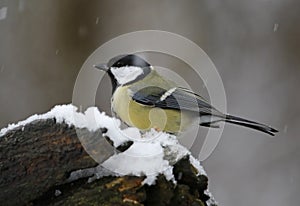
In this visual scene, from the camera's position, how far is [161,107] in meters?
2.08

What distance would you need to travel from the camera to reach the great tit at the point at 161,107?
2.04 metres

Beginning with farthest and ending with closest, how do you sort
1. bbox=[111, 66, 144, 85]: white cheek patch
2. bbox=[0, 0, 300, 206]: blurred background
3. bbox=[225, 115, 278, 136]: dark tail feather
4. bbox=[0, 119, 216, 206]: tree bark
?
bbox=[0, 0, 300, 206]: blurred background < bbox=[111, 66, 144, 85]: white cheek patch < bbox=[225, 115, 278, 136]: dark tail feather < bbox=[0, 119, 216, 206]: tree bark

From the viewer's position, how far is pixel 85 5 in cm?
417

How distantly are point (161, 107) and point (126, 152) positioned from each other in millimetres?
597

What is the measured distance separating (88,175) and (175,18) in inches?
116

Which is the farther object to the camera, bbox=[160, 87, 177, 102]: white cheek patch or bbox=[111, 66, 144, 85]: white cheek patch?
bbox=[111, 66, 144, 85]: white cheek patch

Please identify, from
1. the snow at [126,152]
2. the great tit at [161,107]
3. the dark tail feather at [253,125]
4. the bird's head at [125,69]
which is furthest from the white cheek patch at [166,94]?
the snow at [126,152]

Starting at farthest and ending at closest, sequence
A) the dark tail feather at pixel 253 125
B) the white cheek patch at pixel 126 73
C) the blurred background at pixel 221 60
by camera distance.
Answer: the blurred background at pixel 221 60 → the white cheek patch at pixel 126 73 → the dark tail feather at pixel 253 125

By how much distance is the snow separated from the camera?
1.46 metres

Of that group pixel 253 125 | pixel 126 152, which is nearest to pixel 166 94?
pixel 253 125

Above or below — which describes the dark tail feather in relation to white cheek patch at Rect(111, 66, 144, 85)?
below

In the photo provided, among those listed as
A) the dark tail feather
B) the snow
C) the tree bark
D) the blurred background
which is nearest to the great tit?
the dark tail feather

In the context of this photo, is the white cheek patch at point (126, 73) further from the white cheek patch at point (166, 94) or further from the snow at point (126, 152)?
the snow at point (126, 152)

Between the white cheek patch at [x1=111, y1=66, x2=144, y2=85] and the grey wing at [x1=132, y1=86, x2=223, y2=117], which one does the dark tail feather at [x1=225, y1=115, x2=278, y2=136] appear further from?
the white cheek patch at [x1=111, y1=66, x2=144, y2=85]
